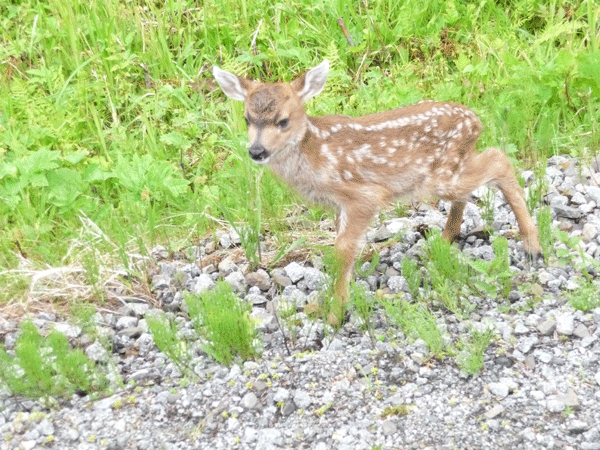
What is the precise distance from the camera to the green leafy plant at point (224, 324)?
4.20 metres

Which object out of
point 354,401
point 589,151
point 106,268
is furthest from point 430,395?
point 589,151

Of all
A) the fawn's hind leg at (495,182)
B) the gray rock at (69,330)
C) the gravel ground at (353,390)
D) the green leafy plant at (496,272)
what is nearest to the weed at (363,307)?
the gravel ground at (353,390)

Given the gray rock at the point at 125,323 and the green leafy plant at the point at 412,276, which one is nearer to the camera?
the green leafy plant at the point at 412,276

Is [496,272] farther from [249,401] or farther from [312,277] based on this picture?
[249,401]

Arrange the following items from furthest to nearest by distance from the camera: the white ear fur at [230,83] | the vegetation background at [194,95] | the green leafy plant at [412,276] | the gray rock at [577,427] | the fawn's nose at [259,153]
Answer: the vegetation background at [194,95]
the white ear fur at [230,83]
the fawn's nose at [259,153]
the green leafy plant at [412,276]
the gray rock at [577,427]

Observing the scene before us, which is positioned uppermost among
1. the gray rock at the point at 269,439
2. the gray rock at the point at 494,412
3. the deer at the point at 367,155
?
the deer at the point at 367,155

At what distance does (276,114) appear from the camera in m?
5.21

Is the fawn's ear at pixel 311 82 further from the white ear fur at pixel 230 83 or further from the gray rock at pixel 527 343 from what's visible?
the gray rock at pixel 527 343

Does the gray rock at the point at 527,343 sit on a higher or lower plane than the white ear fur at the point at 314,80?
lower

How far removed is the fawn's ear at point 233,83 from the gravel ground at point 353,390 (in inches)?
51.3

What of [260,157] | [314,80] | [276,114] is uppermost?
[314,80]

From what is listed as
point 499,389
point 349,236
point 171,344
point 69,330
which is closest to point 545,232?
point 349,236

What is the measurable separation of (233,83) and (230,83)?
20mm

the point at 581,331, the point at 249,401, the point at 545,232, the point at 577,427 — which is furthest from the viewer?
the point at 545,232
